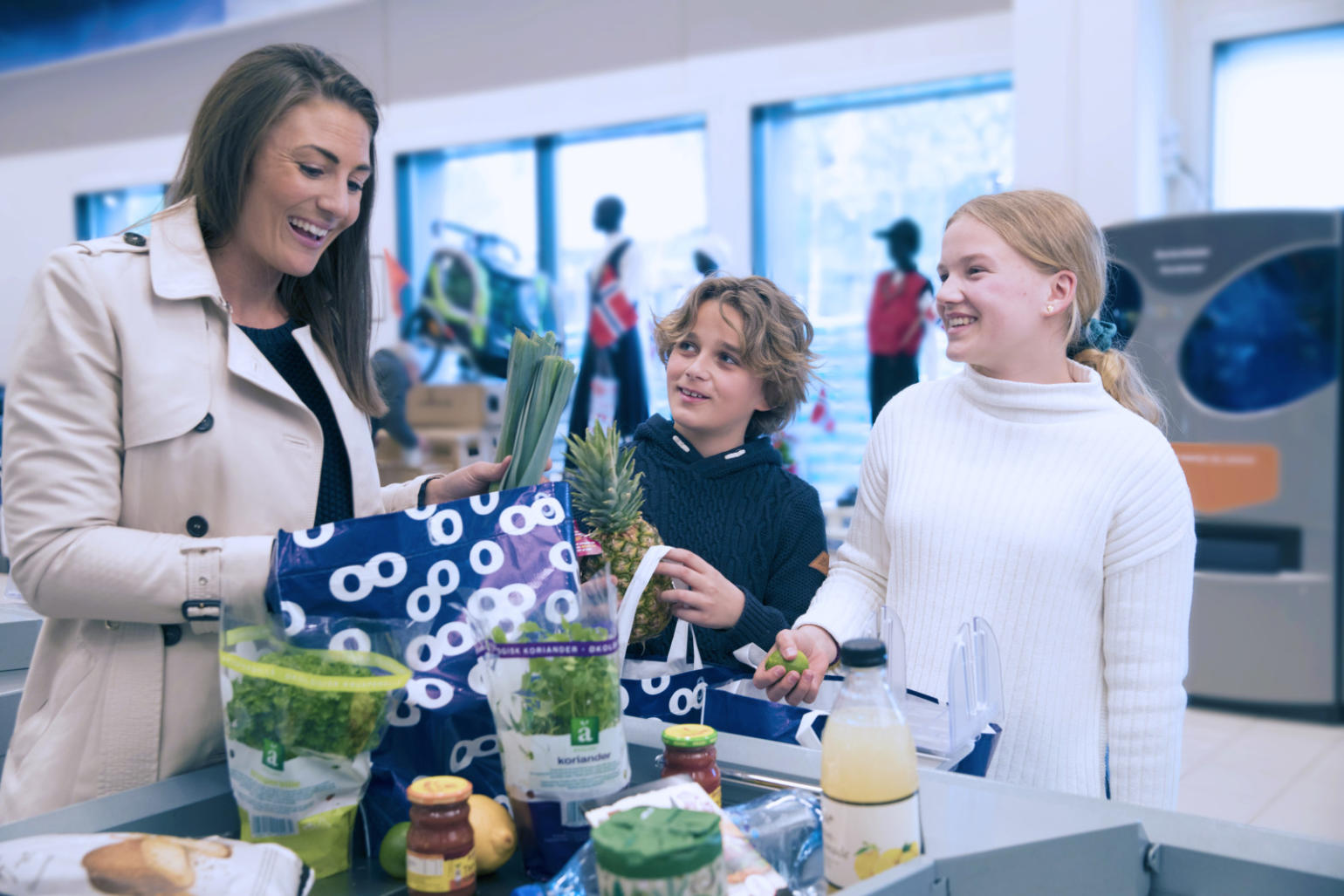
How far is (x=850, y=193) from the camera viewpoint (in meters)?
6.20

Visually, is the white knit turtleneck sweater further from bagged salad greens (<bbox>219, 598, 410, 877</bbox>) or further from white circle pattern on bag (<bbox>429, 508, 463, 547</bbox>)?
bagged salad greens (<bbox>219, 598, 410, 877</bbox>)

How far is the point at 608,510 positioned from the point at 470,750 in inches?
16.4

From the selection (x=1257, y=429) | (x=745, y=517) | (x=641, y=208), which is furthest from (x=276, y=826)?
(x=641, y=208)

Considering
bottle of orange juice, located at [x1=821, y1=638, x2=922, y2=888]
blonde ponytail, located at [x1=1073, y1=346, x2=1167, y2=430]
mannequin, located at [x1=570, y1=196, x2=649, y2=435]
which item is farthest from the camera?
mannequin, located at [x1=570, y1=196, x2=649, y2=435]

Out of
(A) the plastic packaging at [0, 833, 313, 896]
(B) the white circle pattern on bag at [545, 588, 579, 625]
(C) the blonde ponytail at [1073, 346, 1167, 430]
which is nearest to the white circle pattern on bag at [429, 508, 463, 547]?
(B) the white circle pattern on bag at [545, 588, 579, 625]

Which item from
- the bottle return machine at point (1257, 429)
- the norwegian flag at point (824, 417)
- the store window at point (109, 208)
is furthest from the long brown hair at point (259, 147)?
the store window at point (109, 208)

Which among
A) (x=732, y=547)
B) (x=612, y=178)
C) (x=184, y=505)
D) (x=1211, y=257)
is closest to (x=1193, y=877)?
(x=732, y=547)

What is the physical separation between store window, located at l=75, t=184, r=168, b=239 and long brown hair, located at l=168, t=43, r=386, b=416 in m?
8.07

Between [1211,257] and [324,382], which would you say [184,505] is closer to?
[324,382]

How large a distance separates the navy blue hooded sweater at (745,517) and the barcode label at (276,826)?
0.87m

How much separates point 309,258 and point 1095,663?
1198 mm

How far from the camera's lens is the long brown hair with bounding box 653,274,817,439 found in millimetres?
1932

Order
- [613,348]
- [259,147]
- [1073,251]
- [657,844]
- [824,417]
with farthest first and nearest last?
1. [613,348]
2. [824,417]
3. [1073,251]
4. [259,147]
5. [657,844]

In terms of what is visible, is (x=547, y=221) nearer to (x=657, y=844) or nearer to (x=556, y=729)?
(x=556, y=729)
